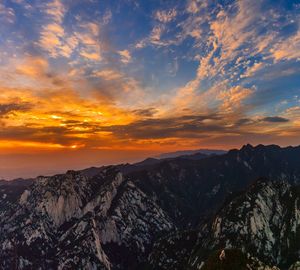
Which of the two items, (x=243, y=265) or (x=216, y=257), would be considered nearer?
(x=243, y=265)
